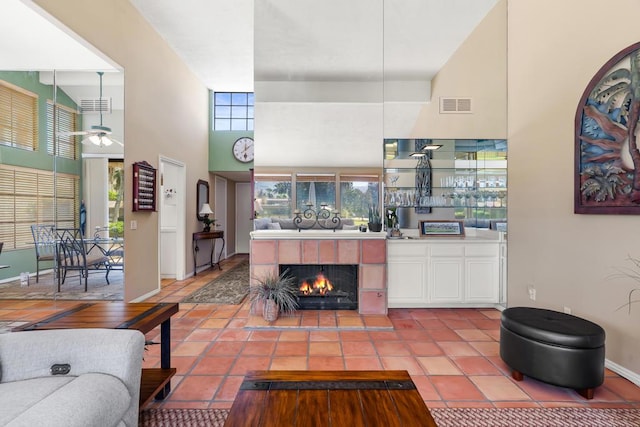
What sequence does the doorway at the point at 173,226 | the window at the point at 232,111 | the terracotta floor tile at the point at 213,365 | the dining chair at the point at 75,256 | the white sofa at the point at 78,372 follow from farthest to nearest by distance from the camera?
the window at the point at 232,111, the doorway at the point at 173,226, the dining chair at the point at 75,256, the terracotta floor tile at the point at 213,365, the white sofa at the point at 78,372

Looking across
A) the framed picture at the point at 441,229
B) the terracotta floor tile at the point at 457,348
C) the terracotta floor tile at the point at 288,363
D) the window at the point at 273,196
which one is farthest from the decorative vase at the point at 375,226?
the terracotta floor tile at the point at 288,363

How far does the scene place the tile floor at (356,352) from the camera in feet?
6.95

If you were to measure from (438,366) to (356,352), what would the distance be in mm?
689

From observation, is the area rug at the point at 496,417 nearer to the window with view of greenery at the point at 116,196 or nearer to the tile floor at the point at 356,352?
the tile floor at the point at 356,352

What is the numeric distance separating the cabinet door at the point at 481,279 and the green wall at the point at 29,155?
4959mm

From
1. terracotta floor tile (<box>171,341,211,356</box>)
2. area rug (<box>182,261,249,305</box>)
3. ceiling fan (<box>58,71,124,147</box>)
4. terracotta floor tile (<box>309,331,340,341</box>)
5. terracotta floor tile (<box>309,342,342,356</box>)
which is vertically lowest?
terracotta floor tile (<box>309,331,340,341</box>)

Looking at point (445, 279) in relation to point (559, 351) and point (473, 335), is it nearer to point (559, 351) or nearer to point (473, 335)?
point (473, 335)

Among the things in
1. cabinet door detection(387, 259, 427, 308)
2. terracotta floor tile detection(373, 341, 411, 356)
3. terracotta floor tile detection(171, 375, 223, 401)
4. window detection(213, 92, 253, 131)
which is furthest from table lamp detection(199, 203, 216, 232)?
terracotta floor tile detection(373, 341, 411, 356)

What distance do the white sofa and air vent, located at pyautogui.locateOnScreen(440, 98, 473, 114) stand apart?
418cm

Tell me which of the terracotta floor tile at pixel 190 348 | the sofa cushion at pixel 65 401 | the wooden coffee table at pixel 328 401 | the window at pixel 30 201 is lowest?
the terracotta floor tile at pixel 190 348

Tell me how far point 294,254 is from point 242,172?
12.4 ft

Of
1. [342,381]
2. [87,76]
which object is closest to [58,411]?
[342,381]

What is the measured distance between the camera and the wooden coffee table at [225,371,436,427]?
1.29 meters

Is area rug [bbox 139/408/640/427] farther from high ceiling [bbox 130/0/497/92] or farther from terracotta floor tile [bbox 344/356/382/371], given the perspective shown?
high ceiling [bbox 130/0/497/92]
